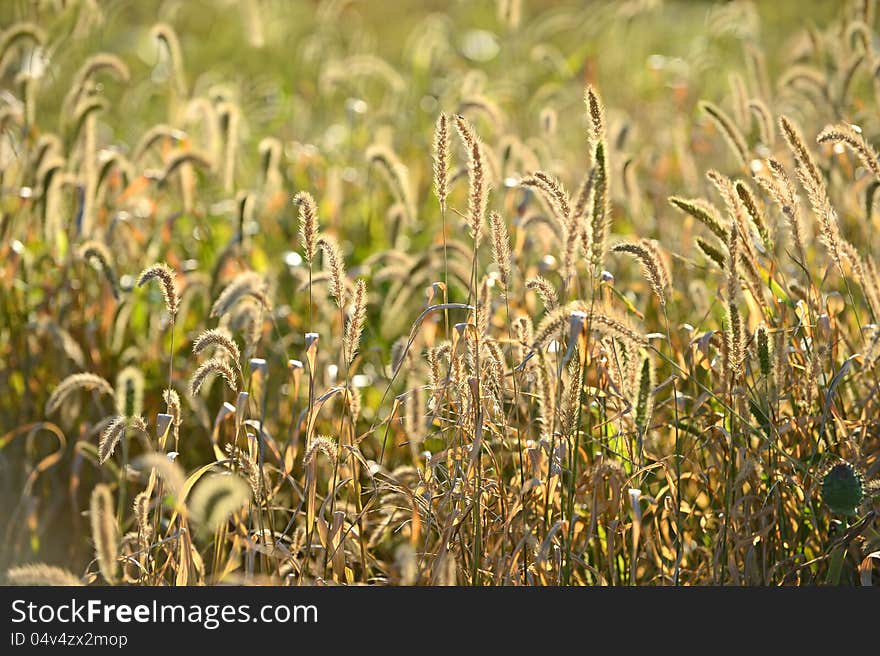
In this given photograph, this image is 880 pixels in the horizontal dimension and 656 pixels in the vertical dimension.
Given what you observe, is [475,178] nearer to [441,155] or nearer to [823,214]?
[441,155]

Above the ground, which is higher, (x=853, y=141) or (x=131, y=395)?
(x=853, y=141)

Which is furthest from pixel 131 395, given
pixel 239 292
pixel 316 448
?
pixel 316 448

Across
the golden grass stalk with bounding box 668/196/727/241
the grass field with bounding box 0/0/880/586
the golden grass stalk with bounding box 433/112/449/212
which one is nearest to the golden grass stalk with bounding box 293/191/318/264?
the grass field with bounding box 0/0/880/586

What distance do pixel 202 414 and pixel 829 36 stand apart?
2.79 m

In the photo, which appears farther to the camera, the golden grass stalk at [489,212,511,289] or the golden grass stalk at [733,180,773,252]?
the golden grass stalk at [733,180,773,252]

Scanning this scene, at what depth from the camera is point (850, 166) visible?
11.0ft

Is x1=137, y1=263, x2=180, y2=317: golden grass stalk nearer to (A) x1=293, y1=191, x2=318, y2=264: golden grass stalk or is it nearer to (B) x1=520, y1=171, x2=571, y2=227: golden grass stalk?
(A) x1=293, y1=191, x2=318, y2=264: golden grass stalk

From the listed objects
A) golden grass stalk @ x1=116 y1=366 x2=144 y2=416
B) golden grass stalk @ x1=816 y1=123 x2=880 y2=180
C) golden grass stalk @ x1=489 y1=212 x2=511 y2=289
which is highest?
golden grass stalk @ x1=816 y1=123 x2=880 y2=180

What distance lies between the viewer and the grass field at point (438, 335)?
198 centimetres

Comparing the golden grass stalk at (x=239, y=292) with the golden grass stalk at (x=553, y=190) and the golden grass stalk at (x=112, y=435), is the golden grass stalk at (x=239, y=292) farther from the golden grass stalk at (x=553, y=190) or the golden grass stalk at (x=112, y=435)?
the golden grass stalk at (x=553, y=190)

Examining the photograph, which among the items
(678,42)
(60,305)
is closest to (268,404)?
(60,305)

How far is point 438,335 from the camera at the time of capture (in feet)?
11.2

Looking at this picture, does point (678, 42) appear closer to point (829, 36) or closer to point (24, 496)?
point (829, 36)

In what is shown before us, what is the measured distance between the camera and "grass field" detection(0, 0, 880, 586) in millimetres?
1979
